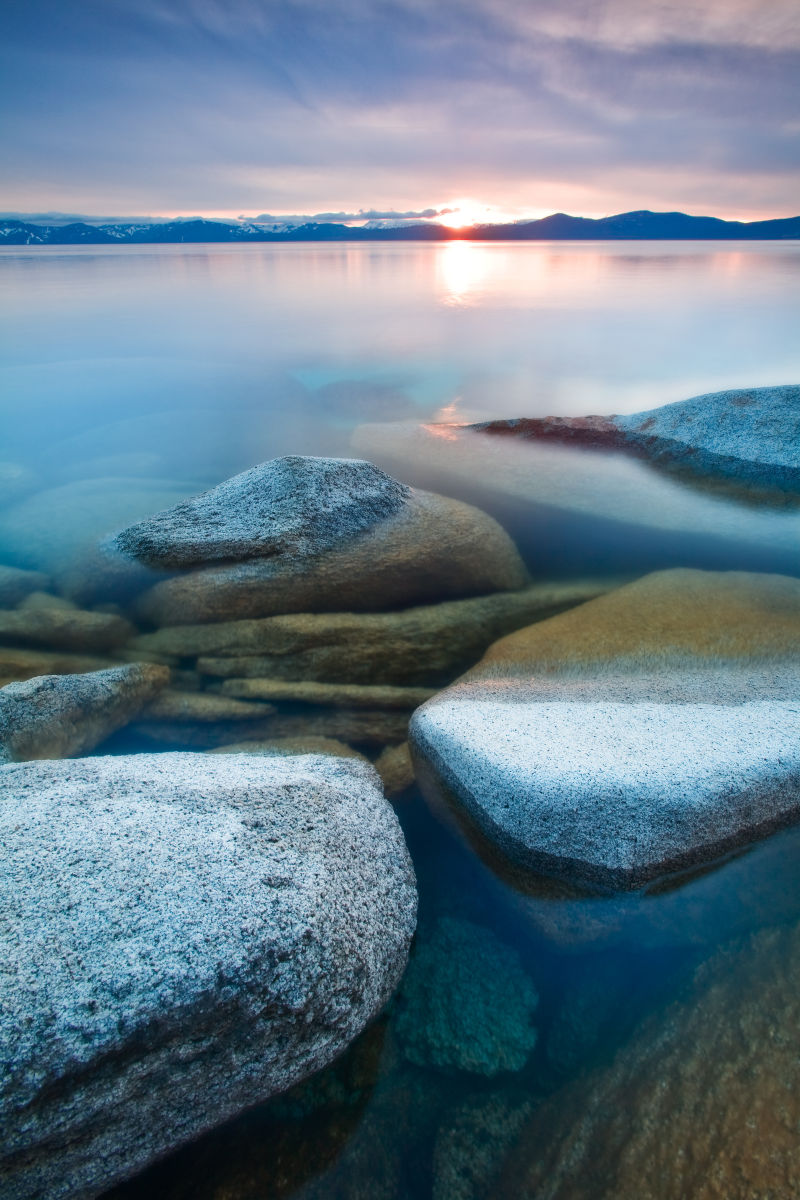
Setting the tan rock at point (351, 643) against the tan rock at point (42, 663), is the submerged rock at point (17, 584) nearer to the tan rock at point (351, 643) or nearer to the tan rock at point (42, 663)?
the tan rock at point (42, 663)

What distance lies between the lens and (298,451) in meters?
9.94

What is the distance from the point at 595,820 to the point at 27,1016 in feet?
8.15

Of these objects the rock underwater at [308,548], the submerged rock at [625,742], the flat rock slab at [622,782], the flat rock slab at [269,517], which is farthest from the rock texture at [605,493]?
the flat rock slab at [622,782]

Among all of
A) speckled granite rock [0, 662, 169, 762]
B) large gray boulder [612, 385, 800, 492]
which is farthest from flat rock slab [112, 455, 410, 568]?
large gray boulder [612, 385, 800, 492]

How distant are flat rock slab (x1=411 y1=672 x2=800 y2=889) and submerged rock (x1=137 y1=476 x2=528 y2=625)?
2080 millimetres

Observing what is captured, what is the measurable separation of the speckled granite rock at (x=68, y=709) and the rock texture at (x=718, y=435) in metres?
7.28

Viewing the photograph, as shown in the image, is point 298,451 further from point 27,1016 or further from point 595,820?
point 27,1016

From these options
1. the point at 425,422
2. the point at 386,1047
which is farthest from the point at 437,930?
the point at 425,422

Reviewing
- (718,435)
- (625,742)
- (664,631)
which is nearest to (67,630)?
(625,742)

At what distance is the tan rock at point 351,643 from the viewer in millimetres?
4969

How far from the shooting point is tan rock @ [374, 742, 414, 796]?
4004 mm

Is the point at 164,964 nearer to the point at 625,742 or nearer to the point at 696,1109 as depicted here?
the point at 696,1109

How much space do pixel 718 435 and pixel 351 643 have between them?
20.6 feet

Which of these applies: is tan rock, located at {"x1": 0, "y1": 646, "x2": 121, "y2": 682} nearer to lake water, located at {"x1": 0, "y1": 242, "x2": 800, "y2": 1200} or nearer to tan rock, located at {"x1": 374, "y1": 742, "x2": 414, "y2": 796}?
lake water, located at {"x1": 0, "y1": 242, "x2": 800, "y2": 1200}
